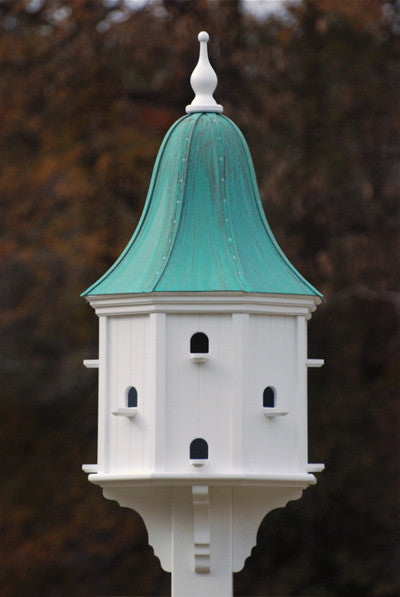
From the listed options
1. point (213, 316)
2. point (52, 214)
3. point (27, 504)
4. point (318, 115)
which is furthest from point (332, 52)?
point (213, 316)

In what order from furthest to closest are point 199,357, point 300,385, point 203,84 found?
point 203,84 < point 300,385 < point 199,357

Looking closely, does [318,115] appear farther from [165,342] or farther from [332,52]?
[165,342]

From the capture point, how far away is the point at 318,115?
750 inches

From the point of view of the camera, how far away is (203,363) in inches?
419

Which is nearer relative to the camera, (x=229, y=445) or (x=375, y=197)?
(x=229, y=445)

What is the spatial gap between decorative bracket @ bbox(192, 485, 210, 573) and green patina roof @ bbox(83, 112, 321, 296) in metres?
1.25

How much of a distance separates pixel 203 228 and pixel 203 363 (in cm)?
83

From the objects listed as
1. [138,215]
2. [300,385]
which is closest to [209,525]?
[300,385]

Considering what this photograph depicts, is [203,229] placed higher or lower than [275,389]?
higher

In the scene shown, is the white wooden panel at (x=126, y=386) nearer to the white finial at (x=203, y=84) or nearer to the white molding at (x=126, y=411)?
the white molding at (x=126, y=411)

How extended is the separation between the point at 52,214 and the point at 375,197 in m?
3.60

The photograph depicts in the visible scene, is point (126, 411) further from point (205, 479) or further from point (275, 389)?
point (275, 389)

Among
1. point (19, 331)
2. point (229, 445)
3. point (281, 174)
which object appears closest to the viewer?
point (229, 445)

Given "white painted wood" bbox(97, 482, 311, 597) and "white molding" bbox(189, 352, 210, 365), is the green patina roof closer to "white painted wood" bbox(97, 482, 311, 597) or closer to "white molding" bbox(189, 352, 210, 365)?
"white molding" bbox(189, 352, 210, 365)
